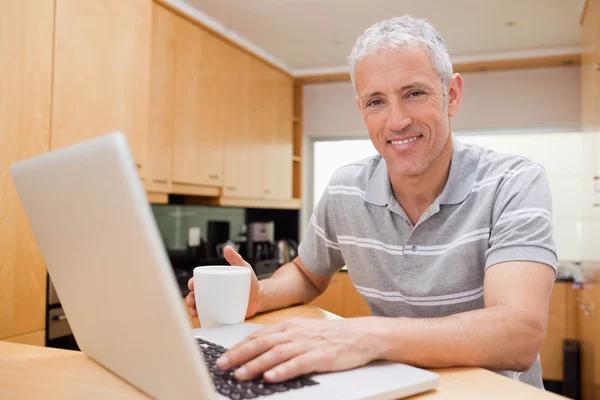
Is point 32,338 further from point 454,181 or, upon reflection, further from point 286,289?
point 454,181

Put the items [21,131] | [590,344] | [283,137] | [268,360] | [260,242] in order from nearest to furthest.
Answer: [268,360] < [21,131] < [590,344] < [260,242] < [283,137]

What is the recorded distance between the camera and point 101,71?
84.0 inches

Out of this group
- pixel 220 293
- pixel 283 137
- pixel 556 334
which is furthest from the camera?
pixel 283 137

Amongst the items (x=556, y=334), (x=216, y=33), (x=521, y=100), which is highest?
(x=216, y=33)

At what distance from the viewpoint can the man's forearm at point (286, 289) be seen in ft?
3.69

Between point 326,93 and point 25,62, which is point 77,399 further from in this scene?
point 326,93

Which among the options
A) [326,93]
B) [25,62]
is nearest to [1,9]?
[25,62]

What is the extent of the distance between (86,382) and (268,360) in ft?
0.80

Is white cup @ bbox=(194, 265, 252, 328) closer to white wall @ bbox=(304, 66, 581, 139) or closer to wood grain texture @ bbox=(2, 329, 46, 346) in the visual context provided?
wood grain texture @ bbox=(2, 329, 46, 346)

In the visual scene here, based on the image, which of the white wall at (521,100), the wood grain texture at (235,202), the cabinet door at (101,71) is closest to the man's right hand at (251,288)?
the cabinet door at (101,71)

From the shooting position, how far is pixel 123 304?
19.9 inches

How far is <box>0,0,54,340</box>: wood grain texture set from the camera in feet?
5.55

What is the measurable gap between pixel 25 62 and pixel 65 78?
0.62 feet

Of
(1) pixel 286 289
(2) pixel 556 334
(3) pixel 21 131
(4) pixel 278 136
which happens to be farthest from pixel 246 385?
(4) pixel 278 136
